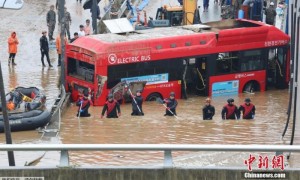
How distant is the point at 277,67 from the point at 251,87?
1.44 m

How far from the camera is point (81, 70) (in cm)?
2902

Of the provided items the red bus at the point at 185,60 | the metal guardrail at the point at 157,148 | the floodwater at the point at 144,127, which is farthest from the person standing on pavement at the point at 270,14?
the metal guardrail at the point at 157,148

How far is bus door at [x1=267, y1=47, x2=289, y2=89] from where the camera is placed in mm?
31812

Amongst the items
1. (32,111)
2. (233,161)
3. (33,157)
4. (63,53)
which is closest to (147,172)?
(233,161)

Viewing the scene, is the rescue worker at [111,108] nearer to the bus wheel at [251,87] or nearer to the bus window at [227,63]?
the bus window at [227,63]

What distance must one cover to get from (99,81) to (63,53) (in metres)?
1.57

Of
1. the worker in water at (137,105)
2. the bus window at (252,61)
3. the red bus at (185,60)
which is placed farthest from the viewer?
the bus window at (252,61)

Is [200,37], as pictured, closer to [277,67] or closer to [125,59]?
[125,59]

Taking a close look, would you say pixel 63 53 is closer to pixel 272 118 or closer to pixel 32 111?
pixel 32 111

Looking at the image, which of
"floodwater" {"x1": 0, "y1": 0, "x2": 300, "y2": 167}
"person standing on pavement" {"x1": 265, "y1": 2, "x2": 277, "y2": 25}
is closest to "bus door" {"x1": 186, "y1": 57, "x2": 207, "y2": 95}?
"floodwater" {"x1": 0, "y1": 0, "x2": 300, "y2": 167}

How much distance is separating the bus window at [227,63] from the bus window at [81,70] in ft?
14.8

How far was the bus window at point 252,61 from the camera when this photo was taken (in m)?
30.8

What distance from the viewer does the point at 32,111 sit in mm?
23641

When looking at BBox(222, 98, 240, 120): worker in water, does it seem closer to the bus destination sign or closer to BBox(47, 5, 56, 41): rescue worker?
the bus destination sign
